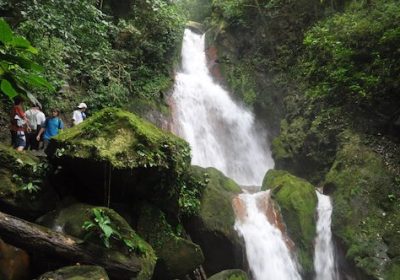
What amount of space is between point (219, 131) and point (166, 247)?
9124mm

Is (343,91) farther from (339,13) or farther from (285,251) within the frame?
(285,251)

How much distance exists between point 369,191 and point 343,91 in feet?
11.7

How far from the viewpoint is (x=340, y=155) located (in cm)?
1126

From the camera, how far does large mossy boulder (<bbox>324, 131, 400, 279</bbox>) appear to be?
28.2ft

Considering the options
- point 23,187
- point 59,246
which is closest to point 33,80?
point 59,246

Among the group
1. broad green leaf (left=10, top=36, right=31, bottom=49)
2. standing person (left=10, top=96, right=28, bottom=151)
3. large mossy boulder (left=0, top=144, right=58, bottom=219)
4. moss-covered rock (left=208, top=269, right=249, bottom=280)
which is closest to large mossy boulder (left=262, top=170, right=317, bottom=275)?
moss-covered rock (left=208, top=269, right=249, bottom=280)

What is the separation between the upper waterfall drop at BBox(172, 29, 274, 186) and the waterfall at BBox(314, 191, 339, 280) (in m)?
4.50

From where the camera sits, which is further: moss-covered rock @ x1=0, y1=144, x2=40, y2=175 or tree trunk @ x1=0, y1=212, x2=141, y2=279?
moss-covered rock @ x1=0, y1=144, x2=40, y2=175

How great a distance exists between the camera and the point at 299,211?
9875 millimetres

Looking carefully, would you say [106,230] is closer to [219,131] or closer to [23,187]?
[23,187]

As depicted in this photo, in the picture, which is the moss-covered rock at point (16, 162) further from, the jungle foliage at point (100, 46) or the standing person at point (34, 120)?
the standing person at point (34, 120)

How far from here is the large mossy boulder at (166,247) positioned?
6.72 m

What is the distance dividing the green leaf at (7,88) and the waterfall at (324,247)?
9140 mm

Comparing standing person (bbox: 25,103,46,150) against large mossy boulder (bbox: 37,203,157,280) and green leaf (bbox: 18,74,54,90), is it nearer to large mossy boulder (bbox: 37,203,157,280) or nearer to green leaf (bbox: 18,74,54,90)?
large mossy boulder (bbox: 37,203,157,280)
